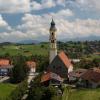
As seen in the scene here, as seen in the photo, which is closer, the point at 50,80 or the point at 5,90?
the point at 5,90

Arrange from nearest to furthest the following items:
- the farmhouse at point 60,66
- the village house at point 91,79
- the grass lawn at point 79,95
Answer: the grass lawn at point 79,95
the village house at point 91,79
the farmhouse at point 60,66

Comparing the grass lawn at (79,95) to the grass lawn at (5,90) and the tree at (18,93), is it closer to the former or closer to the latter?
the tree at (18,93)

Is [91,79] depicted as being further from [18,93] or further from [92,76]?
[18,93]

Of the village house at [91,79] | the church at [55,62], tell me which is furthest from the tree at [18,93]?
the church at [55,62]

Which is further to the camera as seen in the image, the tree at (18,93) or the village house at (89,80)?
the village house at (89,80)

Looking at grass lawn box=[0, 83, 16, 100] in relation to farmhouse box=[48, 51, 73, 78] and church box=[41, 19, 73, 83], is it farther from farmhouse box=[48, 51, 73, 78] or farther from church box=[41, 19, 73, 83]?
farmhouse box=[48, 51, 73, 78]

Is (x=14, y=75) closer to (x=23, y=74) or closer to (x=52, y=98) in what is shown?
(x=23, y=74)

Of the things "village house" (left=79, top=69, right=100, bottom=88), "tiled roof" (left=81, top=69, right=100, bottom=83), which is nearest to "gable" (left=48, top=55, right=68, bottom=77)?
"village house" (left=79, top=69, right=100, bottom=88)

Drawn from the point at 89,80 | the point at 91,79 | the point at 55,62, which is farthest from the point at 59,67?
the point at 91,79

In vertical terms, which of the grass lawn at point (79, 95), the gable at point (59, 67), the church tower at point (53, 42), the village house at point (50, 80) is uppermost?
the church tower at point (53, 42)

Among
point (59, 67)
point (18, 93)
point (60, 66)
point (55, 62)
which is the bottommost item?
point (18, 93)

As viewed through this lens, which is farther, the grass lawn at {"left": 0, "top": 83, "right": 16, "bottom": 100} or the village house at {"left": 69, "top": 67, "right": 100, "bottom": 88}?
the village house at {"left": 69, "top": 67, "right": 100, "bottom": 88}

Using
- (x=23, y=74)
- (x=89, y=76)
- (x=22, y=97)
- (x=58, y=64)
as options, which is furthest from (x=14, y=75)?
(x=22, y=97)
